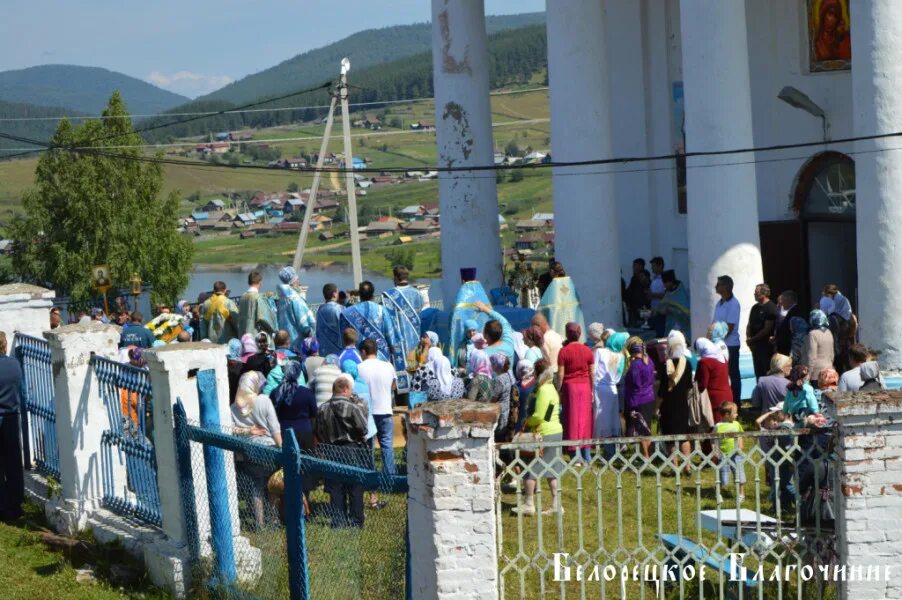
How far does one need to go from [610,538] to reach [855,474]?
3.53 m

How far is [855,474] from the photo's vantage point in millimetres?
7367

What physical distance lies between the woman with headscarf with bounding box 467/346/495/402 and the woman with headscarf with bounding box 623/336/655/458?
54.0 inches

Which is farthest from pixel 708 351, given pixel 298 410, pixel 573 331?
pixel 298 410

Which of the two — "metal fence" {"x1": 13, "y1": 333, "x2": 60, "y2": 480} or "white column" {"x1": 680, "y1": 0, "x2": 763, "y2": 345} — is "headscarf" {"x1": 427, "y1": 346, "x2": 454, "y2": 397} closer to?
"metal fence" {"x1": 13, "y1": 333, "x2": 60, "y2": 480}

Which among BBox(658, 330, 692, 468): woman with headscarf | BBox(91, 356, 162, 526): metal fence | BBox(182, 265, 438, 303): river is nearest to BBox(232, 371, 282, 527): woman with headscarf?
BBox(91, 356, 162, 526): metal fence

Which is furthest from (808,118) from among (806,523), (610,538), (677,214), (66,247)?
(66,247)

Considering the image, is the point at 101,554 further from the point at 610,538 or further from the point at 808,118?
the point at 808,118

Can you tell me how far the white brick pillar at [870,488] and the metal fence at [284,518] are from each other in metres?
2.29

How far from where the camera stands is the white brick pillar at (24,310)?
14.1m

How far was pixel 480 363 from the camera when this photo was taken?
42.1 feet

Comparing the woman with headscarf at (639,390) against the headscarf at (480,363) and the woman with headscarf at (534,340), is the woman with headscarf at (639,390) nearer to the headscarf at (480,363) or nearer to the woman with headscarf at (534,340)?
the woman with headscarf at (534,340)

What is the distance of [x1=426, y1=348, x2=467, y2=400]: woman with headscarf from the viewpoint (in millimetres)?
12547

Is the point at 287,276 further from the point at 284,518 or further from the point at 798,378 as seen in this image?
the point at 284,518

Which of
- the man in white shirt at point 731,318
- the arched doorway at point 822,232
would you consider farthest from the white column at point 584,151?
the man in white shirt at point 731,318
